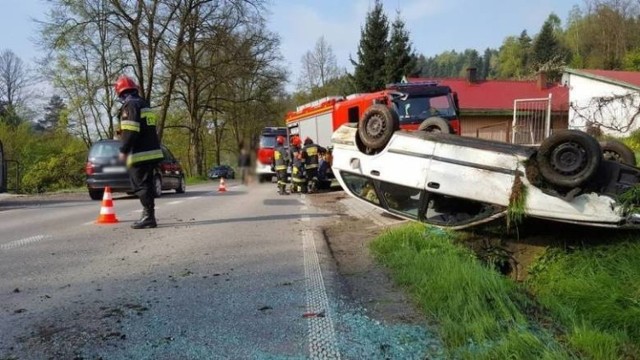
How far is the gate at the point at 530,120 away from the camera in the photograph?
1852 centimetres

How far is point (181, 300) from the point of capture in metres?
4.25

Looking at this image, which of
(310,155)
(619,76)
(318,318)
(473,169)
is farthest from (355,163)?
(619,76)

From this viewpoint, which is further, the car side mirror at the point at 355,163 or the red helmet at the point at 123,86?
the red helmet at the point at 123,86

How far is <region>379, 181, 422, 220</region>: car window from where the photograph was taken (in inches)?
262

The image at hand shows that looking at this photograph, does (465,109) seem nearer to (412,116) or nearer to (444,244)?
(412,116)

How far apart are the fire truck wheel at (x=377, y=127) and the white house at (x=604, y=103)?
16554mm

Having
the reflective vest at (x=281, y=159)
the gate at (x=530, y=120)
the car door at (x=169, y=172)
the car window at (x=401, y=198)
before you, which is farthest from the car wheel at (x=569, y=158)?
the car door at (x=169, y=172)

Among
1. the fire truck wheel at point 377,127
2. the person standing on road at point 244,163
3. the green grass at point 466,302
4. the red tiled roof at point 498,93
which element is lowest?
the green grass at point 466,302

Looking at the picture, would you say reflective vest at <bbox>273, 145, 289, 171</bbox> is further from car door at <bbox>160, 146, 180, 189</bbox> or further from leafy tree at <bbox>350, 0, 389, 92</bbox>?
leafy tree at <bbox>350, 0, 389, 92</bbox>

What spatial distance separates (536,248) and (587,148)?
1.46m

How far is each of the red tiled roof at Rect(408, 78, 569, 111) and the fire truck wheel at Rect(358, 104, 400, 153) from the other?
29.0 metres

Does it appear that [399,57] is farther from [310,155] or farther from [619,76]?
[310,155]

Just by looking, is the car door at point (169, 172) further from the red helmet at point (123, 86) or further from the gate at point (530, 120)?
the gate at point (530, 120)

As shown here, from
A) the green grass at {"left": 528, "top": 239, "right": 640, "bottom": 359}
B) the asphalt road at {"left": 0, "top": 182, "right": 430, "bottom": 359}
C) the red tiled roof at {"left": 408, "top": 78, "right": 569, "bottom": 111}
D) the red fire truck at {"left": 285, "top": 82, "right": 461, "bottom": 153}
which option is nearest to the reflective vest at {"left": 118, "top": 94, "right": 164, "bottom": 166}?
the asphalt road at {"left": 0, "top": 182, "right": 430, "bottom": 359}
